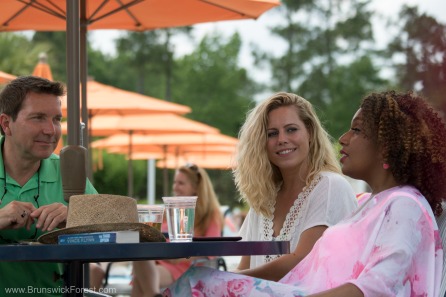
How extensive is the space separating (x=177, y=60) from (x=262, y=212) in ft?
143

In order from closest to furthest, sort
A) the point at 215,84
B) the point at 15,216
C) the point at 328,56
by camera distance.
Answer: the point at 15,216 < the point at 328,56 < the point at 215,84

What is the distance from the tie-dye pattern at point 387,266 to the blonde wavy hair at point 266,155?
1.19 meters

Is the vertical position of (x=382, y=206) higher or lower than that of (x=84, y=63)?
lower

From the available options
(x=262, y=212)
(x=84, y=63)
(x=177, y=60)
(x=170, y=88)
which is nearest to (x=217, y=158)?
(x=84, y=63)

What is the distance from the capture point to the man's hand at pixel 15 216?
214 centimetres

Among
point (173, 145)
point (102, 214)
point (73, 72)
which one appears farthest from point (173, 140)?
point (102, 214)

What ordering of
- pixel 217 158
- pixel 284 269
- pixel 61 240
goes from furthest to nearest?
pixel 217 158 < pixel 284 269 < pixel 61 240

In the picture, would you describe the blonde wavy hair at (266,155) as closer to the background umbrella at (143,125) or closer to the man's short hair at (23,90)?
the man's short hair at (23,90)

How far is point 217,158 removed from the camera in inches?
841

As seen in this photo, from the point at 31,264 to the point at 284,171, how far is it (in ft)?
3.79

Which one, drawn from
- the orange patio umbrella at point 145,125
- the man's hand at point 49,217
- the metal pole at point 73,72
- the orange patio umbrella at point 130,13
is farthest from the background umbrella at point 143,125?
the man's hand at point 49,217

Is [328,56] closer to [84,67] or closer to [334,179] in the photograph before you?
[84,67]

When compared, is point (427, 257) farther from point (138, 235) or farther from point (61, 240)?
point (61, 240)

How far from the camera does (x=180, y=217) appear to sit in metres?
2.05
